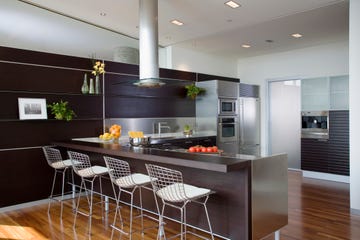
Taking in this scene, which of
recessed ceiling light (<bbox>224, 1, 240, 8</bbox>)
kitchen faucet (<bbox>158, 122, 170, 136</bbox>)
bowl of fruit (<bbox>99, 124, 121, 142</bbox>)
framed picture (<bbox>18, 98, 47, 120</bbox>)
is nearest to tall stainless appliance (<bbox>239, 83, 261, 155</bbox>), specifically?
kitchen faucet (<bbox>158, 122, 170, 136</bbox>)

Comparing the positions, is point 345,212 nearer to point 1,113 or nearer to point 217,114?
point 217,114

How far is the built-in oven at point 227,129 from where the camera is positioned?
20.1ft

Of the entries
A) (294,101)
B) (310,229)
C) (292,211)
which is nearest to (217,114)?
(294,101)

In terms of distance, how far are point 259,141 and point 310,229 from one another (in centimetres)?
423

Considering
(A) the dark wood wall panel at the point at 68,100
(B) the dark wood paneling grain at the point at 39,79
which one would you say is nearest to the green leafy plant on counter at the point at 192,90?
(A) the dark wood wall panel at the point at 68,100

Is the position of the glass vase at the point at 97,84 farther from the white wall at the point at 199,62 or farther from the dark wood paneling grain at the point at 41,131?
the white wall at the point at 199,62

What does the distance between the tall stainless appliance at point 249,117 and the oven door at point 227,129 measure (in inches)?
9.6

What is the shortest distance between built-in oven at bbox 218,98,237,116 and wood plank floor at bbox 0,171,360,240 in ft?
7.81

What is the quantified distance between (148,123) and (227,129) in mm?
1830

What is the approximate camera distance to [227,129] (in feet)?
20.9

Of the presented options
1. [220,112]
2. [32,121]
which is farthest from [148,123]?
[32,121]

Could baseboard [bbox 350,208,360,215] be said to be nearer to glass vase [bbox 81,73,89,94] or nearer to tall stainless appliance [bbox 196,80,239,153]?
tall stainless appliance [bbox 196,80,239,153]

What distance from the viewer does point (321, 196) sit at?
454cm

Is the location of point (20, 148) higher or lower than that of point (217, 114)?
lower
